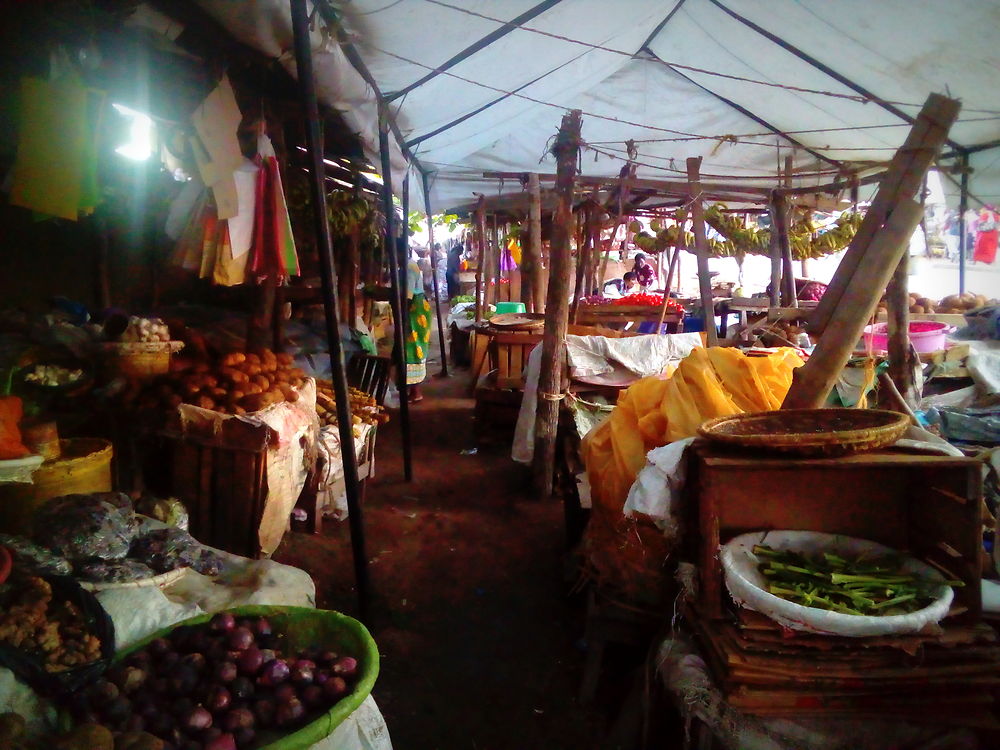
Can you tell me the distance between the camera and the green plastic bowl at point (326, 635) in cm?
180

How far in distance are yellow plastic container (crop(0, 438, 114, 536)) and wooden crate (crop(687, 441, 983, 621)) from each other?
285 cm

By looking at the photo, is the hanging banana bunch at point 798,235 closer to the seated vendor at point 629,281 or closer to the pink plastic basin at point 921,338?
the seated vendor at point 629,281

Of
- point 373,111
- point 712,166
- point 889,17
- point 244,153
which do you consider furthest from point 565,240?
point 712,166

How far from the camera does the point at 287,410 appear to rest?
3.91 m

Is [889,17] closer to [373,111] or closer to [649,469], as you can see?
[373,111]

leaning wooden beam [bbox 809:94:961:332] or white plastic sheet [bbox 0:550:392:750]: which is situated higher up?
leaning wooden beam [bbox 809:94:961:332]

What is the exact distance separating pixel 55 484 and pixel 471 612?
2.28 meters

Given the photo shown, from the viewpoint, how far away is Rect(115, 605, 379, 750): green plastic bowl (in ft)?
5.91

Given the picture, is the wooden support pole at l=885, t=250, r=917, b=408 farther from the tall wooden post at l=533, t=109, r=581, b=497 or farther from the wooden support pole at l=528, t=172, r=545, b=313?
the wooden support pole at l=528, t=172, r=545, b=313

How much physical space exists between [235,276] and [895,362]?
4.06 m

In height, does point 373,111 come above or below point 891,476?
above

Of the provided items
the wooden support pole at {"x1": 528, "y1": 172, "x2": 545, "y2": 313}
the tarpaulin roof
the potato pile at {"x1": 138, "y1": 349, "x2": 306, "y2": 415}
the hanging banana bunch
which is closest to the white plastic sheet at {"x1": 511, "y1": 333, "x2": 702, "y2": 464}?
the tarpaulin roof

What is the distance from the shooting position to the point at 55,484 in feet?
9.46

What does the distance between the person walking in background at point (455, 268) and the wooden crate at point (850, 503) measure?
17148 mm
